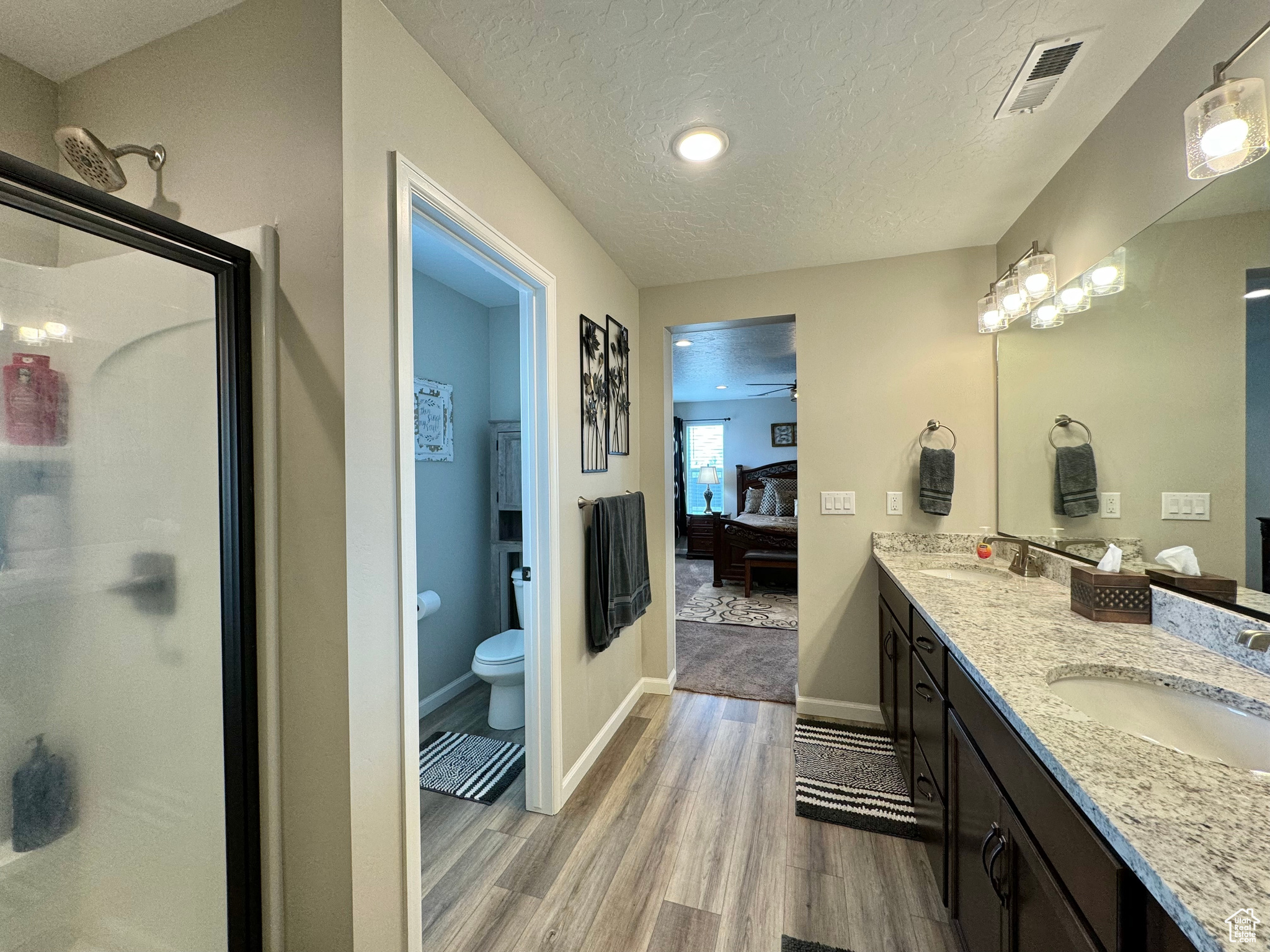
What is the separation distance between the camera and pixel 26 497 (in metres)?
0.85

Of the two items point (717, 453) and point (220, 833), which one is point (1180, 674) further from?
point (717, 453)

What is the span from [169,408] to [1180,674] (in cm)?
216

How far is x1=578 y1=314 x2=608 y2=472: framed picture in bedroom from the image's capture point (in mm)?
2234

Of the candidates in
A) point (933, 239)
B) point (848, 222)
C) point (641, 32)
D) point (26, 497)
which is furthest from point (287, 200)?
point (933, 239)

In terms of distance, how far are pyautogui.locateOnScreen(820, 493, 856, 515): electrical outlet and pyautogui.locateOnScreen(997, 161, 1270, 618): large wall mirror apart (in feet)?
2.66

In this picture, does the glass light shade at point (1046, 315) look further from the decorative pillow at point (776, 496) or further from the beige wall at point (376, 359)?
the decorative pillow at point (776, 496)

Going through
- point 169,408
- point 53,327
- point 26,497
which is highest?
point 53,327

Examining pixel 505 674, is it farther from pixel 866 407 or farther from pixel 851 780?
pixel 866 407

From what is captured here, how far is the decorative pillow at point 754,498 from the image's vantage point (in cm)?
695

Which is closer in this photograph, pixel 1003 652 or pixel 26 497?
pixel 26 497

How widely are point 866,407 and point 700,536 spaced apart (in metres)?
4.85

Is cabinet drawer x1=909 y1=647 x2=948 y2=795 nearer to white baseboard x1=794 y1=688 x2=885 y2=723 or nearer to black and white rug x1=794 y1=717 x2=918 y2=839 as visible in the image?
black and white rug x1=794 y1=717 x2=918 y2=839

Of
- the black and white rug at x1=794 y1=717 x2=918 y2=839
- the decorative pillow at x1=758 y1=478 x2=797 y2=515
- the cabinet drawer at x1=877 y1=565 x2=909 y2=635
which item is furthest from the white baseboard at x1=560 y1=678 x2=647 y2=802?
the decorative pillow at x1=758 y1=478 x2=797 y2=515

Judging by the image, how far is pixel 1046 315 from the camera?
1986 mm
